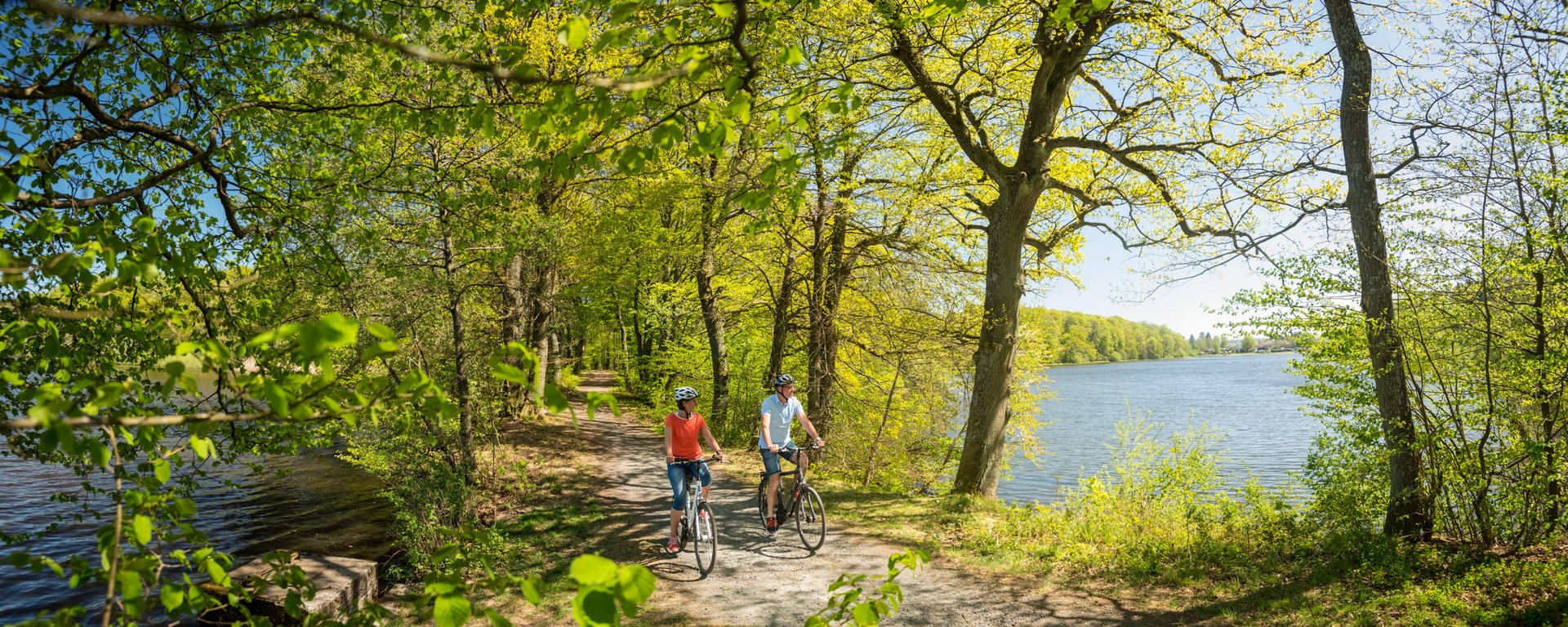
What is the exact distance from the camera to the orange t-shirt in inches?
291

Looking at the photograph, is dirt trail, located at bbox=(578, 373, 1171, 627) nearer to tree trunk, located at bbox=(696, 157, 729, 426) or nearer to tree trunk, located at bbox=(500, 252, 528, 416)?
tree trunk, located at bbox=(500, 252, 528, 416)

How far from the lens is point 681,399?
7137mm

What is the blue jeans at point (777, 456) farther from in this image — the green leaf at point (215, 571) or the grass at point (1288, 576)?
the green leaf at point (215, 571)

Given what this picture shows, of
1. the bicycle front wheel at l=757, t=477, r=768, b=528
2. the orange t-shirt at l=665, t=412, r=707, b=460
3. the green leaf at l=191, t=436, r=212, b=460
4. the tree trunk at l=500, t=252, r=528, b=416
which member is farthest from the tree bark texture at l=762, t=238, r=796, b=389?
the green leaf at l=191, t=436, r=212, b=460

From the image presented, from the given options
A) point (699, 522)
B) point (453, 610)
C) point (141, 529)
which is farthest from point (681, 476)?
point (141, 529)

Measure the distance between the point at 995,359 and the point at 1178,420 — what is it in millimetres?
26723

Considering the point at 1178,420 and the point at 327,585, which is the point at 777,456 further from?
the point at 1178,420

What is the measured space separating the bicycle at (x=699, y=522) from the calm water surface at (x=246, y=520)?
4544 mm

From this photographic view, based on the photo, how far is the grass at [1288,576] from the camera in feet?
18.0

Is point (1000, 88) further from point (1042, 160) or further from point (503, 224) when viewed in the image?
point (503, 224)

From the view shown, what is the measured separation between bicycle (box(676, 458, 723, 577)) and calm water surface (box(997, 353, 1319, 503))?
19.9ft

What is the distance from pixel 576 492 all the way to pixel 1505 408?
10.9 metres

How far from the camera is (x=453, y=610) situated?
5.68 feet

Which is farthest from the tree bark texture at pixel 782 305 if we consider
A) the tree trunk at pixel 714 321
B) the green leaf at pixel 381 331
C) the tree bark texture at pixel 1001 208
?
the green leaf at pixel 381 331
